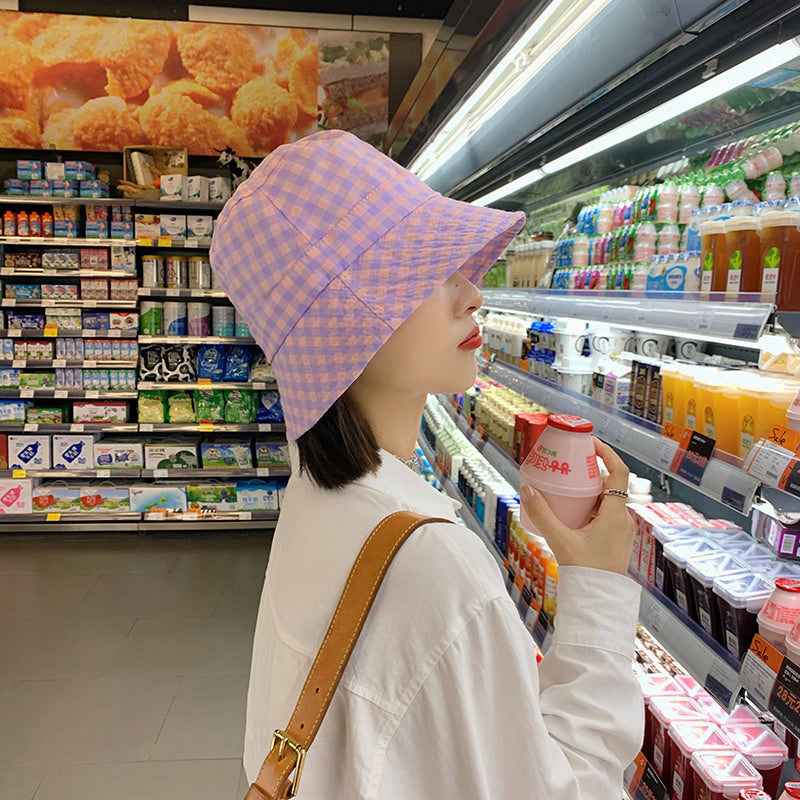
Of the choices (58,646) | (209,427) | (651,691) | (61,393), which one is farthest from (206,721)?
→ (61,393)

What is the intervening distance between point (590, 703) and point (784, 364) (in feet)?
3.19

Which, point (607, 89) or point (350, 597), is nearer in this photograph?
point (350, 597)

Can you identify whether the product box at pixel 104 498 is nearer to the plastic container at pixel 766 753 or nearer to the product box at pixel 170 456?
the product box at pixel 170 456

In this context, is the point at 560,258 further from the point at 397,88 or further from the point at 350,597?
the point at 397,88

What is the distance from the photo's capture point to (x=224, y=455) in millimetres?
5578

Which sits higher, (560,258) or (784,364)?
(560,258)

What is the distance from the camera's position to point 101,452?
548cm

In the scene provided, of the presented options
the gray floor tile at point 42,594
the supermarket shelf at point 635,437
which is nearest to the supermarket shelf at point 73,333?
the gray floor tile at point 42,594

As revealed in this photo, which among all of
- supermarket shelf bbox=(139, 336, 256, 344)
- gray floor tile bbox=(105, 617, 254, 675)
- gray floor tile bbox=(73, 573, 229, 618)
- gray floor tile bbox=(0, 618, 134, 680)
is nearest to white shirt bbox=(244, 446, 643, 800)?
gray floor tile bbox=(105, 617, 254, 675)

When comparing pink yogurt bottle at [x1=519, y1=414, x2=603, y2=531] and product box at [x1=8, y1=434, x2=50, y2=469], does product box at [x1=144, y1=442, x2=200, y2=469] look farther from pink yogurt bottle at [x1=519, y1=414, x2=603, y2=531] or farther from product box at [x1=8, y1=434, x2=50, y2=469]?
pink yogurt bottle at [x1=519, y1=414, x2=603, y2=531]

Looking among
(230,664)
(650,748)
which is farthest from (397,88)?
(650,748)

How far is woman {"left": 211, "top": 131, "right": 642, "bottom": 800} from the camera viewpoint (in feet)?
2.55

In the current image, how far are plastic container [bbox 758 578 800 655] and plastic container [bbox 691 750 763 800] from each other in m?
0.29

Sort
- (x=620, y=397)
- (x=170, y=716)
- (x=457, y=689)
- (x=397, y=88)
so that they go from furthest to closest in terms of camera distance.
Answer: (x=397, y=88)
(x=170, y=716)
(x=620, y=397)
(x=457, y=689)
